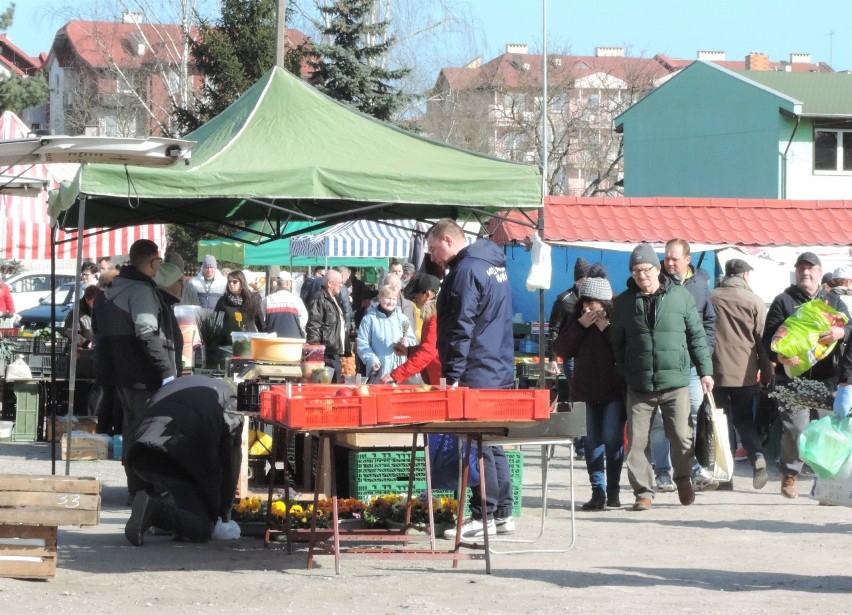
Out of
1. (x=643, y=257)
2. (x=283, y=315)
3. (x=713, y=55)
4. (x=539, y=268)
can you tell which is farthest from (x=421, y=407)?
(x=713, y=55)

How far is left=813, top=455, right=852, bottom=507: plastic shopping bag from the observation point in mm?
7176

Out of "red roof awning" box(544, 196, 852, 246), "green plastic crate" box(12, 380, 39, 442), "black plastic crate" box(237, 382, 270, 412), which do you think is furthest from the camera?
"red roof awning" box(544, 196, 852, 246)

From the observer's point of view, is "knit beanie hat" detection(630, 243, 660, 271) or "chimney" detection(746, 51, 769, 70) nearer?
"knit beanie hat" detection(630, 243, 660, 271)

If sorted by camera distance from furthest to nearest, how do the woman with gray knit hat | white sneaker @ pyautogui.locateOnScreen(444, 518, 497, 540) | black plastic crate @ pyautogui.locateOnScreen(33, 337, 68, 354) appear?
black plastic crate @ pyautogui.locateOnScreen(33, 337, 68, 354) → the woman with gray knit hat → white sneaker @ pyautogui.locateOnScreen(444, 518, 497, 540)

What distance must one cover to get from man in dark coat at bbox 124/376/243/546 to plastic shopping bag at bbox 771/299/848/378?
342cm

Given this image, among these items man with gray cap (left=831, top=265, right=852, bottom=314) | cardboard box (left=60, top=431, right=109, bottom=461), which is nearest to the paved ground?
man with gray cap (left=831, top=265, right=852, bottom=314)

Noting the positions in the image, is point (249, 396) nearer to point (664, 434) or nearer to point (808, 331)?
point (808, 331)

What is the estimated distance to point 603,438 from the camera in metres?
10.7

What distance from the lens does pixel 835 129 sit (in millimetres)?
45219

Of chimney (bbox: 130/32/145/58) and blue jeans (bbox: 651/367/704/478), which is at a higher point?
chimney (bbox: 130/32/145/58)

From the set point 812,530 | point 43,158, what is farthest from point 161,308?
point 812,530

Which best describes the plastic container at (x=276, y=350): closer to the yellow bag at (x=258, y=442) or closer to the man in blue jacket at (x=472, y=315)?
the yellow bag at (x=258, y=442)

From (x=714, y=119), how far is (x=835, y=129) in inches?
235

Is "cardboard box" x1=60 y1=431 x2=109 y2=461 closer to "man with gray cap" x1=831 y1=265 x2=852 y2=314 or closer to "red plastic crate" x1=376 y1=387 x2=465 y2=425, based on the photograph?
"man with gray cap" x1=831 y1=265 x2=852 y2=314
